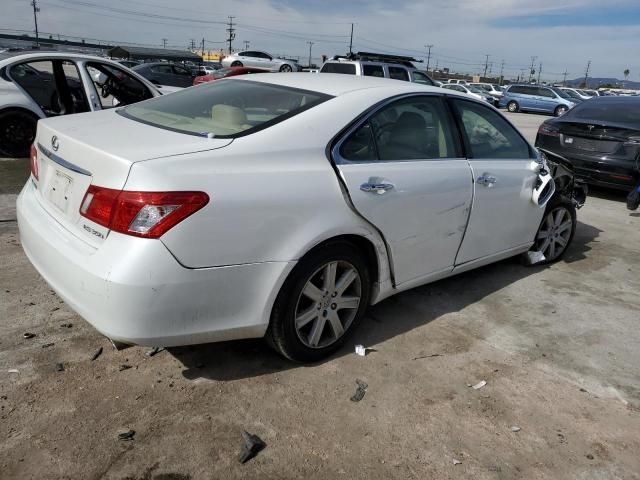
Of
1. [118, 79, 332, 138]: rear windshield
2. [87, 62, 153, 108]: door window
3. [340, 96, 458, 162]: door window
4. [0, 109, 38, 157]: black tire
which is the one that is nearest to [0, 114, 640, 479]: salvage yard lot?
[340, 96, 458, 162]: door window

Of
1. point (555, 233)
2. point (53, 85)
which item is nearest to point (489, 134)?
point (555, 233)

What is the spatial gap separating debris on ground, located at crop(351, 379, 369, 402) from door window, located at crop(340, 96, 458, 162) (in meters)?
1.19

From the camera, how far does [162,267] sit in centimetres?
223

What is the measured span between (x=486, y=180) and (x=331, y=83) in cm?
125

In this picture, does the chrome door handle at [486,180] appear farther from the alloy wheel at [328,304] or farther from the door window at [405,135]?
the alloy wheel at [328,304]

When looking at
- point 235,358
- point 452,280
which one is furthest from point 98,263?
point 452,280

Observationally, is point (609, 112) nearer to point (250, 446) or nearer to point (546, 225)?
point (546, 225)

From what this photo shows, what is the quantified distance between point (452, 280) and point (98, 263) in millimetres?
2917

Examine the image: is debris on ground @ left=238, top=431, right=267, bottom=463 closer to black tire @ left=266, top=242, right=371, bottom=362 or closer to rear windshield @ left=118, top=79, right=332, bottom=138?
black tire @ left=266, top=242, right=371, bottom=362

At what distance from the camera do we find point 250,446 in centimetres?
232

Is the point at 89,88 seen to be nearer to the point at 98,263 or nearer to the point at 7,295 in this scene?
the point at 7,295

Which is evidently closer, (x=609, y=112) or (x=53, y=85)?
(x=609, y=112)

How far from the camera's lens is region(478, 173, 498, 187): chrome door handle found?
11.9ft

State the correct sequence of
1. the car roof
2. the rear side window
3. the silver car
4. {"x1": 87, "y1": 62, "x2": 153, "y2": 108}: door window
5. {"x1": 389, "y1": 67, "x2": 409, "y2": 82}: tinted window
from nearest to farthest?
the car roof → {"x1": 87, "y1": 62, "x2": 153, "y2": 108}: door window → the rear side window → {"x1": 389, "y1": 67, "x2": 409, "y2": 82}: tinted window → the silver car
